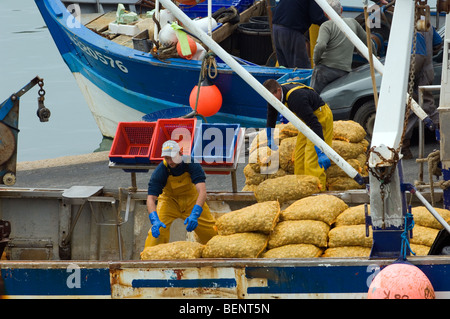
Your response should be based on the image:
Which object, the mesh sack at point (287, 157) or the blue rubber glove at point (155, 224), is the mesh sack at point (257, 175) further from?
the blue rubber glove at point (155, 224)

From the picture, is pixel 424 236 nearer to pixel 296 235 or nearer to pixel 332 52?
pixel 296 235

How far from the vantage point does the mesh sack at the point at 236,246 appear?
686cm

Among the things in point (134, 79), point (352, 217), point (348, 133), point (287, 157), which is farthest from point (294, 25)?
point (352, 217)

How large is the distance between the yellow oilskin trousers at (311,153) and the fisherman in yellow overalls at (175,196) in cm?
133

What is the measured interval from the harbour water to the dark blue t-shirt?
10.6m

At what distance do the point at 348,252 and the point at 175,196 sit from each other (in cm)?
227

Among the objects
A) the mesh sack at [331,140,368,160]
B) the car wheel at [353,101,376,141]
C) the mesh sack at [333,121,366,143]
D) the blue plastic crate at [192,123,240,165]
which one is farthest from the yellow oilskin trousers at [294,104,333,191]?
the car wheel at [353,101,376,141]

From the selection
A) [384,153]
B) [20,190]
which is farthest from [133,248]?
[384,153]

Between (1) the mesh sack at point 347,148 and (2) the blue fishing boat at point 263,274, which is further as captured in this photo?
(1) the mesh sack at point 347,148

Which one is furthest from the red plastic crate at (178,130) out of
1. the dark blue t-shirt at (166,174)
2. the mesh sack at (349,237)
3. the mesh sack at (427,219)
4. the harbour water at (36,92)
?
the harbour water at (36,92)

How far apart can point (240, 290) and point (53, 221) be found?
3410 millimetres

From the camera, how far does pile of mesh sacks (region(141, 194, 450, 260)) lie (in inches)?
268

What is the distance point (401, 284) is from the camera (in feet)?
18.3

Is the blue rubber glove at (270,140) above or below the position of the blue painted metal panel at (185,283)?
above
